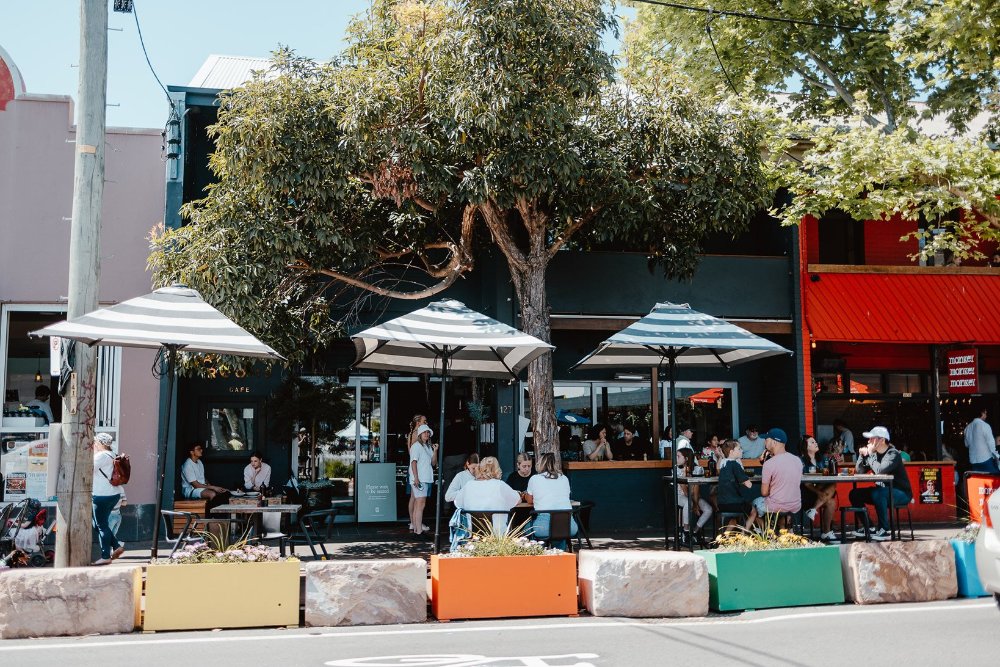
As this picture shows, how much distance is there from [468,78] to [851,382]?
35.7 feet

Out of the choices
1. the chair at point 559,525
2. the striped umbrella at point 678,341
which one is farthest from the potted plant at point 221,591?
the striped umbrella at point 678,341

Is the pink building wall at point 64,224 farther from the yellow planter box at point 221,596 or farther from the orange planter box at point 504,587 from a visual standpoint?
the orange planter box at point 504,587

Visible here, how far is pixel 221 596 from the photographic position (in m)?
7.96

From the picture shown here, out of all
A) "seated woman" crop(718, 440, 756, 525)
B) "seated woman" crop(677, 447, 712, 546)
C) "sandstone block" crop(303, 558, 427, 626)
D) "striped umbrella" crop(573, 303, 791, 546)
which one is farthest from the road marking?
"seated woman" crop(677, 447, 712, 546)

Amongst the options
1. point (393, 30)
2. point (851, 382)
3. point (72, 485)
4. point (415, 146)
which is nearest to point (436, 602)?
point (72, 485)

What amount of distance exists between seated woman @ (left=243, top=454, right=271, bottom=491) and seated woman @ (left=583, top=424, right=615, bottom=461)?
17.3ft

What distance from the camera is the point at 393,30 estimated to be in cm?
1296

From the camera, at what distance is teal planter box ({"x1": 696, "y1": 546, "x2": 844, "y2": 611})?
8.70 metres

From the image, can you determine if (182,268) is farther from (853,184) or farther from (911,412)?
(911,412)

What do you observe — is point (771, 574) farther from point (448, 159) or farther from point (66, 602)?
point (448, 159)

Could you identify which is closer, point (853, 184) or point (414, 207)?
point (853, 184)

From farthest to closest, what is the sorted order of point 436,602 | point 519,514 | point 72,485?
point 519,514 < point 72,485 < point 436,602

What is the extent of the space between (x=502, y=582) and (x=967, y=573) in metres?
4.56

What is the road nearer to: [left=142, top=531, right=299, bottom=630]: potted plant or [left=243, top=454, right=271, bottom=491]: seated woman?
[left=142, top=531, right=299, bottom=630]: potted plant
